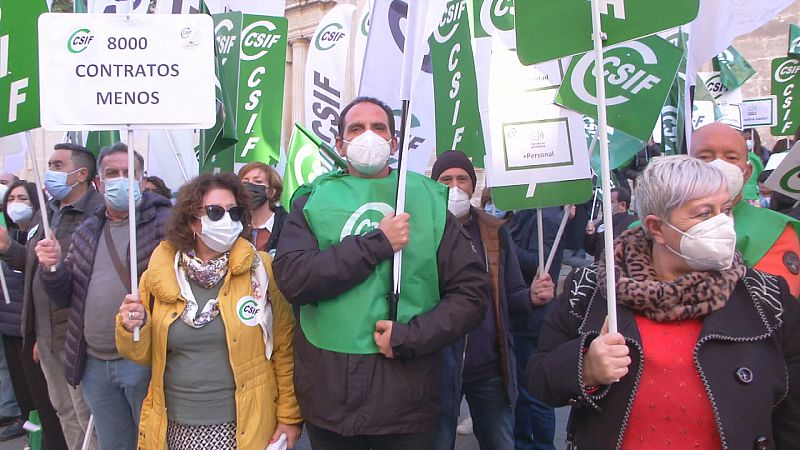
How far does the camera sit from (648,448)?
6.35 feet

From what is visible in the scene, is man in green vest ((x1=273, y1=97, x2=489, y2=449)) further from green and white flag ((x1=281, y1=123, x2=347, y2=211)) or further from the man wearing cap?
green and white flag ((x1=281, y1=123, x2=347, y2=211))

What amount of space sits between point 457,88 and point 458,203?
1196 millimetres

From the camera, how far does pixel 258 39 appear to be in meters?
5.98

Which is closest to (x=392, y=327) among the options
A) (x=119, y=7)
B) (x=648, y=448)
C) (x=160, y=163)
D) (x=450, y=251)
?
(x=450, y=251)

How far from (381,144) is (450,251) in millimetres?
537

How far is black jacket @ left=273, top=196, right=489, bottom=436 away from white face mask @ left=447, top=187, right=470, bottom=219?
99 centimetres

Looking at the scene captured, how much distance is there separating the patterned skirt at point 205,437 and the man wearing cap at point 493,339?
3.58 ft

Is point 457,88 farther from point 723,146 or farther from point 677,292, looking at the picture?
point 677,292

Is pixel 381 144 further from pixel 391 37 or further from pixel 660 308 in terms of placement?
pixel 391 37

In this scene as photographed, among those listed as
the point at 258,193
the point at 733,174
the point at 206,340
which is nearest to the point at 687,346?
the point at 733,174

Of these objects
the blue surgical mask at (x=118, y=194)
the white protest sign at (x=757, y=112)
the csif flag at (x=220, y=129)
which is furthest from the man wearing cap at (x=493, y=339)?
the white protest sign at (x=757, y=112)

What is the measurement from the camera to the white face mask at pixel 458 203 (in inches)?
142

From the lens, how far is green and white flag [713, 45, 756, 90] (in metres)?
6.89

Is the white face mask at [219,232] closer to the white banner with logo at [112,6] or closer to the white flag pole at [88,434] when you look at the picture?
the white flag pole at [88,434]
